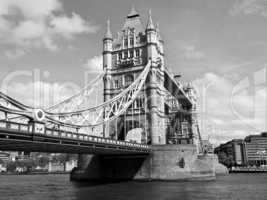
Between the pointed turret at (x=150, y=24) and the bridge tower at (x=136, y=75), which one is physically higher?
the pointed turret at (x=150, y=24)

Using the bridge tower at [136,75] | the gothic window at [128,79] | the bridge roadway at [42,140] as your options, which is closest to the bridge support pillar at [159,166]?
the bridge tower at [136,75]

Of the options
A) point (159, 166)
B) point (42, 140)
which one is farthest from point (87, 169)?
point (42, 140)

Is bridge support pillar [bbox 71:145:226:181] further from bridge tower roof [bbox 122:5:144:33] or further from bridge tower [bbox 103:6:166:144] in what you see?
bridge tower roof [bbox 122:5:144:33]

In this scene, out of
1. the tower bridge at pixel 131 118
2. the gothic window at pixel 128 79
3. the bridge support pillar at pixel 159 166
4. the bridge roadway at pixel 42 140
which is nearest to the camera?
the bridge roadway at pixel 42 140

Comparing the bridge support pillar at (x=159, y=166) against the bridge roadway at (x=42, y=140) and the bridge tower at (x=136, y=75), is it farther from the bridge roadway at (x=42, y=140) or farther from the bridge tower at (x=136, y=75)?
the bridge roadway at (x=42, y=140)

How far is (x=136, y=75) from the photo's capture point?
68312 millimetres

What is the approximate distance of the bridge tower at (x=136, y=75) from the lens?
65.0m

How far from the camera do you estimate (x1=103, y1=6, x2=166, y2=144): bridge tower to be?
213 feet

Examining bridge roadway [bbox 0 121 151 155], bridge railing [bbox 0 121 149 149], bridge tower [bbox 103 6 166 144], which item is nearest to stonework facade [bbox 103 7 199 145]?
bridge tower [bbox 103 6 166 144]

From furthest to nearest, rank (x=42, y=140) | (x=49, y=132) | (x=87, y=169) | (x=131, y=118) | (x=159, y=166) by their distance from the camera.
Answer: (x=131, y=118)
(x=87, y=169)
(x=159, y=166)
(x=49, y=132)
(x=42, y=140)

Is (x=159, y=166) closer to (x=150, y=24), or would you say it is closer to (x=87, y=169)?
(x=87, y=169)

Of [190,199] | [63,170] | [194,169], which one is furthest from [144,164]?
[63,170]

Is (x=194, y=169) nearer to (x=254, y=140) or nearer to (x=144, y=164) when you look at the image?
(x=144, y=164)

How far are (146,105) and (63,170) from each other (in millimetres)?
96379
